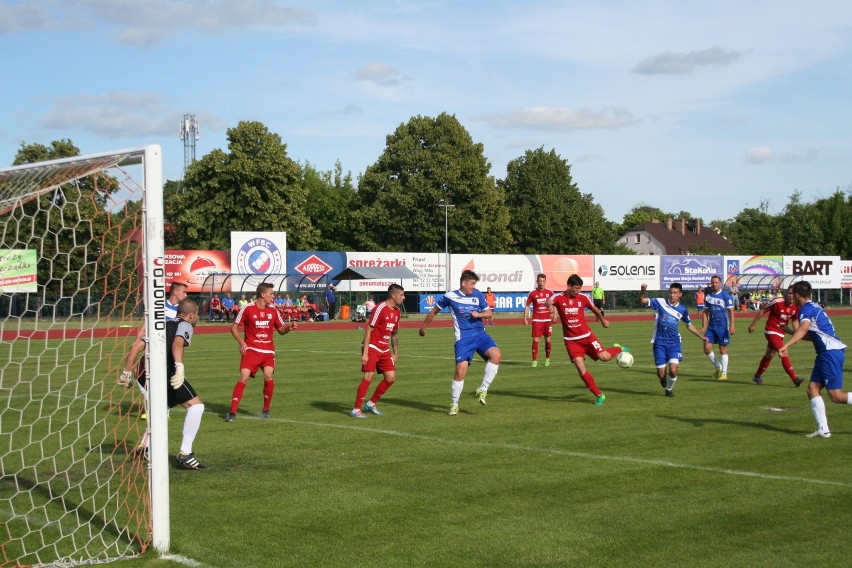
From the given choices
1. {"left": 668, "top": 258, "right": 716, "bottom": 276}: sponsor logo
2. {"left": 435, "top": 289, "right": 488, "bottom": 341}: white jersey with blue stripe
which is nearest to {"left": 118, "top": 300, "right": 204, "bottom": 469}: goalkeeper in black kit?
{"left": 435, "top": 289, "right": 488, "bottom": 341}: white jersey with blue stripe

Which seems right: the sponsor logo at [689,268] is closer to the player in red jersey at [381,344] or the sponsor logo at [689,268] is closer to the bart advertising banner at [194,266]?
the bart advertising banner at [194,266]

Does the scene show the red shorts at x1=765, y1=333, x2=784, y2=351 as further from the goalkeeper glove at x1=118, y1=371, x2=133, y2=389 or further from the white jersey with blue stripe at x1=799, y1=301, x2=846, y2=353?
the goalkeeper glove at x1=118, y1=371, x2=133, y2=389

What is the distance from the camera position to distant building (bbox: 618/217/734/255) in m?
124

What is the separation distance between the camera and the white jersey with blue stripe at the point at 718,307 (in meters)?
19.8

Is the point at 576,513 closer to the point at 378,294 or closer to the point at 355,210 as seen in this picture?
the point at 378,294

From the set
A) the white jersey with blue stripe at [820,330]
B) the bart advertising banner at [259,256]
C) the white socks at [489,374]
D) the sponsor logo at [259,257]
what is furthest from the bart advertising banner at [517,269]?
the white jersey with blue stripe at [820,330]

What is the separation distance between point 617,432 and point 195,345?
22.1m

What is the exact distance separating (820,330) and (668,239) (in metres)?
117

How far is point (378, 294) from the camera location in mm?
54906

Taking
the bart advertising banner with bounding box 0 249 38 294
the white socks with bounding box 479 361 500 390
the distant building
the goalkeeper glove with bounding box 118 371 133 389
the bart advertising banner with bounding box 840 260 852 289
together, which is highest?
the distant building

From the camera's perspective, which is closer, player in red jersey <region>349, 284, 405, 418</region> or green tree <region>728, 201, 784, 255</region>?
player in red jersey <region>349, 284, 405, 418</region>

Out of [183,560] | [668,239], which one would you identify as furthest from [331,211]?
[183,560]

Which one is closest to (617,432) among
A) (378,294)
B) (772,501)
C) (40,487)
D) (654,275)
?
(772,501)

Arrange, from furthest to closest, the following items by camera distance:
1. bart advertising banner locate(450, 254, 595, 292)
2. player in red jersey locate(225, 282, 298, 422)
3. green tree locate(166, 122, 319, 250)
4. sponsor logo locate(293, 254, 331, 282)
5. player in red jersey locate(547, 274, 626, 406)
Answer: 1. green tree locate(166, 122, 319, 250)
2. bart advertising banner locate(450, 254, 595, 292)
3. sponsor logo locate(293, 254, 331, 282)
4. player in red jersey locate(547, 274, 626, 406)
5. player in red jersey locate(225, 282, 298, 422)
